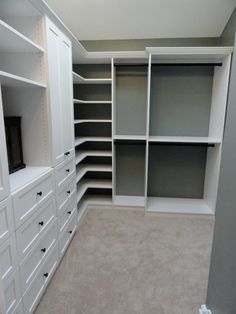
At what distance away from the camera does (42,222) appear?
1.60m

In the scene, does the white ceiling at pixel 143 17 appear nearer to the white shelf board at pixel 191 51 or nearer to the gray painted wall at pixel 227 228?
the white shelf board at pixel 191 51

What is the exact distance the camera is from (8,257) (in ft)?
3.92

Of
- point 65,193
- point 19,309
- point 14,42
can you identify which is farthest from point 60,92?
point 19,309

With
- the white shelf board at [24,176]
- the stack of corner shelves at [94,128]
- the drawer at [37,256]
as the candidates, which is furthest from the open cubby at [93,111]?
the drawer at [37,256]

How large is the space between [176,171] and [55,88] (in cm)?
224

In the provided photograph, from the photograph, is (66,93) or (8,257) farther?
(66,93)

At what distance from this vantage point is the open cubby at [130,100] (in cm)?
301

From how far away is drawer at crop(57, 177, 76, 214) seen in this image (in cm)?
195

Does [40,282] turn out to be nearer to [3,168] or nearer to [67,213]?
[67,213]

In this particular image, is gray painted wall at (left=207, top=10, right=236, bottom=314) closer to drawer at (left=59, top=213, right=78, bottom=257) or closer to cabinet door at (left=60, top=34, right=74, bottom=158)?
drawer at (left=59, top=213, right=78, bottom=257)

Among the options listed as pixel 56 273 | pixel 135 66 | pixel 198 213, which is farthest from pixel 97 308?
pixel 135 66

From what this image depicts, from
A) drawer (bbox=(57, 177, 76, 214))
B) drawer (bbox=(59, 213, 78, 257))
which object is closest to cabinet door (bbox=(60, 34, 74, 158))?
drawer (bbox=(57, 177, 76, 214))

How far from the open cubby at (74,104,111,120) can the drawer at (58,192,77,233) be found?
4.32ft

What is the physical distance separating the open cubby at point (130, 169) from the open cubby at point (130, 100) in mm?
249
